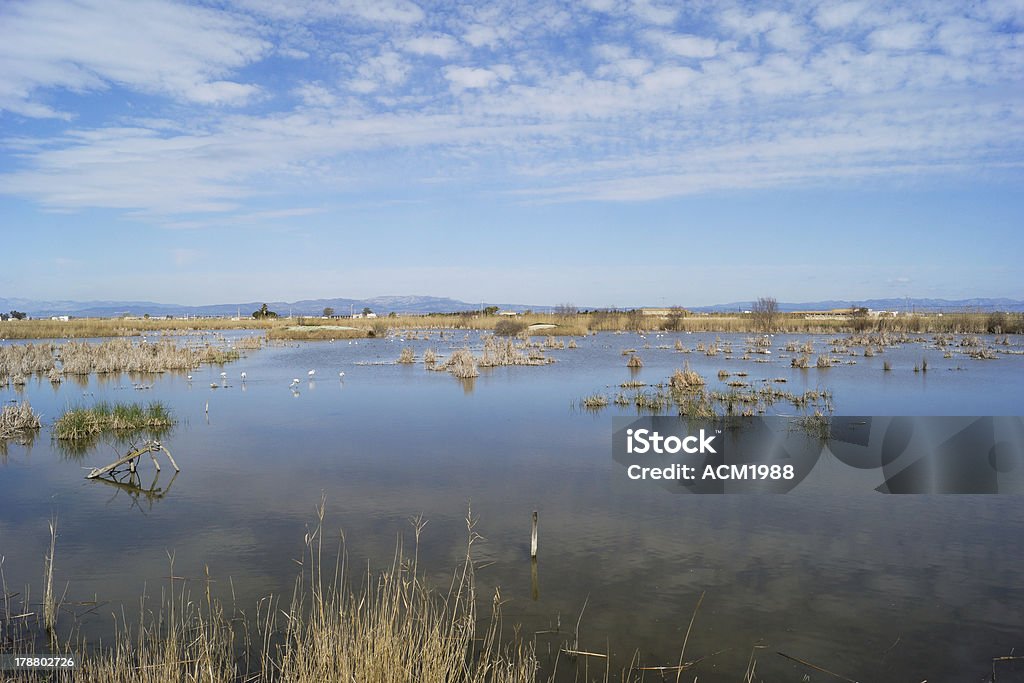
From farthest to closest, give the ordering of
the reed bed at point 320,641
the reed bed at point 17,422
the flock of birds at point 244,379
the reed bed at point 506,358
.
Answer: the reed bed at point 506,358 → the flock of birds at point 244,379 → the reed bed at point 17,422 → the reed bed at point 320,641

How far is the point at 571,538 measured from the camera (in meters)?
8.70

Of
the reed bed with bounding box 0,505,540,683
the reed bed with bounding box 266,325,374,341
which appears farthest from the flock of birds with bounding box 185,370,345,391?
the reed bed with bounding box 266,325,374,341

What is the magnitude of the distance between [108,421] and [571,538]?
1158 cm

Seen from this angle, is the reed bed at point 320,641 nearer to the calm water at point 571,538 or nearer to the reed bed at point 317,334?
the calm water at point 571,538

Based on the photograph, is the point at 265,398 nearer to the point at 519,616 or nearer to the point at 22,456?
the point at 22,456

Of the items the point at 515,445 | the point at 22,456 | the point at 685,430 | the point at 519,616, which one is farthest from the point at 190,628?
the point at 685,430

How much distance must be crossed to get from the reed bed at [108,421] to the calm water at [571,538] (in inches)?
19.6

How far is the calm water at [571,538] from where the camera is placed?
6.30 metres

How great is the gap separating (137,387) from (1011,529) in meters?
23.4

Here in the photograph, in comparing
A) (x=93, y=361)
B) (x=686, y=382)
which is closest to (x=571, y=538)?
(x=686, y=382)

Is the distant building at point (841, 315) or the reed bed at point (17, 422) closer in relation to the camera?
the reed bed at point (17, 422)

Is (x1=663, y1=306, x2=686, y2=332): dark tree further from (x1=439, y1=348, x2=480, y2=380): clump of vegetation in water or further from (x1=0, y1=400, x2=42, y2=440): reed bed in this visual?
(x1=0, y1=400, x2=42, y2=440): reed bed

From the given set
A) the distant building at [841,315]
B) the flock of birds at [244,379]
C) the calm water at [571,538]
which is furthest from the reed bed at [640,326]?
the calm water at [571,538]

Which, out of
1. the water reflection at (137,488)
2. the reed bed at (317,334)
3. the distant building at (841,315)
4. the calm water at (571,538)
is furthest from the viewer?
the distant building at (841,315)
